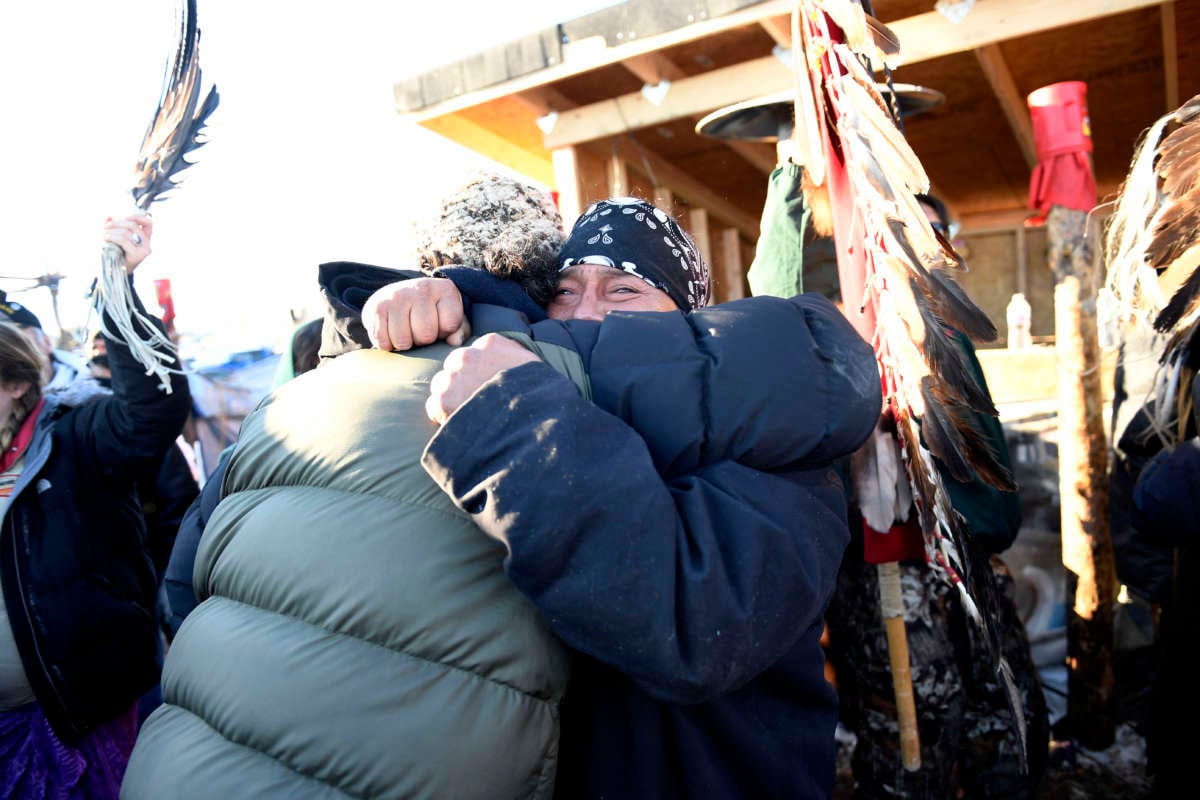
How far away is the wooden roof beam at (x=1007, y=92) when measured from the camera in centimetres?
437

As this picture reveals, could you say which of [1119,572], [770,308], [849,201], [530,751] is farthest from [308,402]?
[1119,572]

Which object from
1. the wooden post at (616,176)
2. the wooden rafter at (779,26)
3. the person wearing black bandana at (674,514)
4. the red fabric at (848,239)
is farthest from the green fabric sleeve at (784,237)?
the wooden post at (616,176)

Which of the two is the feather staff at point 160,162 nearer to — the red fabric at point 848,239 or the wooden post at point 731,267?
the red fabric at point 848,239

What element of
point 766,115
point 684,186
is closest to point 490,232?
point 766,115

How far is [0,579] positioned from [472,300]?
1960 mm

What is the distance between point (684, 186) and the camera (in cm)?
643

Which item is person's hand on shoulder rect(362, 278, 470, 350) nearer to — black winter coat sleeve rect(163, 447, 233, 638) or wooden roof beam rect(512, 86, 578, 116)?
black winter coat sleeve rect(163, 447, 233, 638)

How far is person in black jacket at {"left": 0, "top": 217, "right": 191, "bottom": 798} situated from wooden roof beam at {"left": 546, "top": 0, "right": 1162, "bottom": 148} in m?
3.12

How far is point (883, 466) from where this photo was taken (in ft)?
6.09

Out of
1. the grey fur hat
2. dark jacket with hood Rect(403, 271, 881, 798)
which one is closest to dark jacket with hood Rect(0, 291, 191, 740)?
the grey fur hat

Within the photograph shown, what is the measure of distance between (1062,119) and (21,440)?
4.38 m

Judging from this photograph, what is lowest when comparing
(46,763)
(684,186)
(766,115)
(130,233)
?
(46,763)

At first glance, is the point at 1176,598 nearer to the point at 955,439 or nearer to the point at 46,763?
the point at 955,439

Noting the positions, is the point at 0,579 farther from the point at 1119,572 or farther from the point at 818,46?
the point at 1119,572
